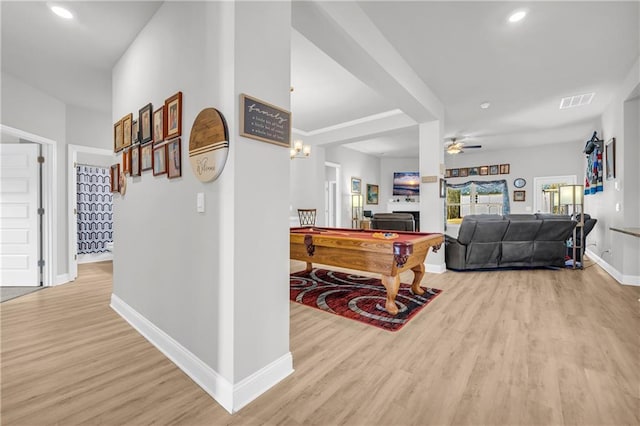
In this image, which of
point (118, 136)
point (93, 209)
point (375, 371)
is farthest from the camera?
point (93, 209)

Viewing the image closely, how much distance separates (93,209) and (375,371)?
7788mm

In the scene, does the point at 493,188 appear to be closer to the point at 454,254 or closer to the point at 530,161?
the point at 530,161

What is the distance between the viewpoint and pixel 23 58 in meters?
3.16

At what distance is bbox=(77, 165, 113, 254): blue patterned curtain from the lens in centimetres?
674

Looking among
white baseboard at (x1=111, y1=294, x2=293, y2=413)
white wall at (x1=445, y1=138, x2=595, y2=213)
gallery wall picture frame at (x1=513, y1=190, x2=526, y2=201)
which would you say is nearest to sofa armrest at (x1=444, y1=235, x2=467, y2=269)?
white baseboard at (x1=111, y1=294, x2=293, y2=413)

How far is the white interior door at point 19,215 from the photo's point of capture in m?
4.07

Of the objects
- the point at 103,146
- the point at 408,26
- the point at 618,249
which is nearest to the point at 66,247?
the point at 103,146

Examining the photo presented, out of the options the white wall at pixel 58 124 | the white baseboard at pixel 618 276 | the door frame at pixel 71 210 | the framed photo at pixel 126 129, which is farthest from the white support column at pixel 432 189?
the door frame at pixel 71 210

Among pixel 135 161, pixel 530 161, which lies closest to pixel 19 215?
pixel 135 161

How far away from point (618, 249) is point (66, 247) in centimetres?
831

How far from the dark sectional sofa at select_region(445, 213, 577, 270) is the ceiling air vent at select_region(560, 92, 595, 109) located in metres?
2.03

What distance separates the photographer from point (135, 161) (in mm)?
2684

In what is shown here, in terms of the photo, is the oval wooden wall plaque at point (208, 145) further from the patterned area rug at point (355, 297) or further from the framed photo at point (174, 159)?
the patterned area rug at point (355, 297)

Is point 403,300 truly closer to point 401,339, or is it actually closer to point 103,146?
point 401,339
